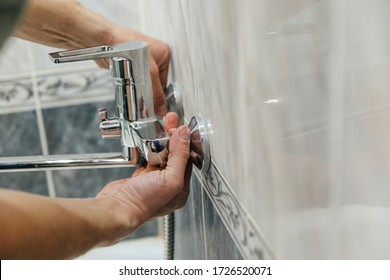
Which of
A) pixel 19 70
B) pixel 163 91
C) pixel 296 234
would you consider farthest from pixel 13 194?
pixel 19 70

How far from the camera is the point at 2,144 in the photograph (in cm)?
103

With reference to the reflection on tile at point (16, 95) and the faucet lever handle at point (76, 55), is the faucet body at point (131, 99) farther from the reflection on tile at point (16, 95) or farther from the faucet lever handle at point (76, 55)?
the reflection on tile at point (16, 95)

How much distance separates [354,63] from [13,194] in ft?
0.88

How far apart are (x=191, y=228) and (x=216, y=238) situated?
190 millimetres

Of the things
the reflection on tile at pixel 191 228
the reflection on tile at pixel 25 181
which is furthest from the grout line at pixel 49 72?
the reflection on tile at pixel 191 228

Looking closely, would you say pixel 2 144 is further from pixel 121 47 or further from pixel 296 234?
pixel 296 234

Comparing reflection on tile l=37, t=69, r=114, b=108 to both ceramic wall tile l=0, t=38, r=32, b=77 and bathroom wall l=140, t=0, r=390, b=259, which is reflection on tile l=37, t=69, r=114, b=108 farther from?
bathroom wall l=140, t=0, r=390, b=259

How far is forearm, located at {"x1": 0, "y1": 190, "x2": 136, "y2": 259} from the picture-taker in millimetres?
397

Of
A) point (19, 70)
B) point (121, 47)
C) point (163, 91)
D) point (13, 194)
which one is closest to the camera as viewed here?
point (13, 194)

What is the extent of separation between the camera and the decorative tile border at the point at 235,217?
429 millimetres

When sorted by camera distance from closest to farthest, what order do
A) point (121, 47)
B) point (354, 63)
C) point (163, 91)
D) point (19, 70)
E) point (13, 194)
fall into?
point (354, 63)
point (13, 194)
point (121, 47)
point (163, 91)
point (19, 70)

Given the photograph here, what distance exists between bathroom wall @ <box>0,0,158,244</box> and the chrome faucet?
0.37 meters

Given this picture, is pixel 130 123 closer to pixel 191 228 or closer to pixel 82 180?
pixel 191 228

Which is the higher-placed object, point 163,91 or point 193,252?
point 163,91
